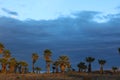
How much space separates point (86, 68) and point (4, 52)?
1882 inches

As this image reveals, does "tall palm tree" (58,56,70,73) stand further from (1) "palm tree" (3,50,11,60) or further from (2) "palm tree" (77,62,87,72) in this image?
(1) "palm tree" (3,50,11,60)

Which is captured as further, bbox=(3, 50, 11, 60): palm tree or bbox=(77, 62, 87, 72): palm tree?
bbox=(77, 62, 87, 72): palm tree

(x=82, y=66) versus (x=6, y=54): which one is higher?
(x=6, y=54)

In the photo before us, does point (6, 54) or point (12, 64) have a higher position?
point (6, 54)

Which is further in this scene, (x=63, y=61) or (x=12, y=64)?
(x=63, y=61)

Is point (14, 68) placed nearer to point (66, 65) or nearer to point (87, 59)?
point (66, 65)

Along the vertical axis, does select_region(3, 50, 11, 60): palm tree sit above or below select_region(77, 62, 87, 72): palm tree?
above

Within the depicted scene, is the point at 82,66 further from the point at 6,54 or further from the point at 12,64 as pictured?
the point at 6,54

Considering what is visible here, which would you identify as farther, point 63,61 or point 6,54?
point 6,54

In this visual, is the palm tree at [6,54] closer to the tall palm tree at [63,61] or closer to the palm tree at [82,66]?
the tall palm tree at [63,61]

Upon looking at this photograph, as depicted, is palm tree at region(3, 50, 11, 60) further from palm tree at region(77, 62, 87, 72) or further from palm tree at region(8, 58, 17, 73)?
palm tree at region(77, 62, 87, 72)

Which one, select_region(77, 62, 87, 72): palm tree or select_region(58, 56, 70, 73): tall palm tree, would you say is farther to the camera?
select_region(77, 62, 87, 72): palm tree

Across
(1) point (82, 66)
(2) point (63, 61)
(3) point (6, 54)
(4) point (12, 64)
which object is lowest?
(1) point (82, 66)

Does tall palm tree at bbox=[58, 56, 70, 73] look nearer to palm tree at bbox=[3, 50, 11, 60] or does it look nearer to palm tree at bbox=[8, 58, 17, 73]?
palm tree at bbox=[8, 58, 17, 73]
